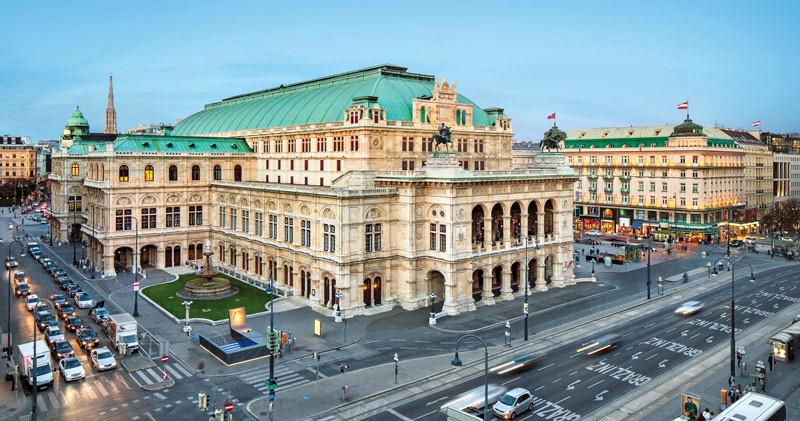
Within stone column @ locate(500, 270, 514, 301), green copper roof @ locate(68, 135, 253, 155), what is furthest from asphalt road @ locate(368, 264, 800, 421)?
green copper roof @ locate(68, 135, 253, 155)

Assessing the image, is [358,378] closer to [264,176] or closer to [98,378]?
[98,378]

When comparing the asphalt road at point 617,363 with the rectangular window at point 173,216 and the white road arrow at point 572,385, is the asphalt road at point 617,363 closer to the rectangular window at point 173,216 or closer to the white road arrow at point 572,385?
the white road arrow at point 572,385

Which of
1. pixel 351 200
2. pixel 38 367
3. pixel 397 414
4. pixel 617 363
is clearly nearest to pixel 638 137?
pixel 351 200

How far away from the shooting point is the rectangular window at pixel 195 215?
3684 inches

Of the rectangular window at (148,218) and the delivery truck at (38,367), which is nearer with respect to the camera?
the delivery truck at (38,367)

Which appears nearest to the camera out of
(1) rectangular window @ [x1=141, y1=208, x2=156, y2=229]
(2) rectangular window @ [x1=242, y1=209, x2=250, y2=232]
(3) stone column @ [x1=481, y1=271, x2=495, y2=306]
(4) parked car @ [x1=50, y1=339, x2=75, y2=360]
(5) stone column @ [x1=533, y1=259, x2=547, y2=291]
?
(4) parked car @ [x1=50, y1=339, x2=75, y2=360]

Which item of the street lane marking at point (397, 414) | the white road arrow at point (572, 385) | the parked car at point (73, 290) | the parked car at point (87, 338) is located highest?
the parked car at point (73, 290)

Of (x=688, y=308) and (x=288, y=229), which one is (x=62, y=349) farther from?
(x=688, y=308)

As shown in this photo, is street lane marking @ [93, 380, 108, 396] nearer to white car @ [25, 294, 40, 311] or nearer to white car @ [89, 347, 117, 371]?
white car @ [89, 347, 117, 371]

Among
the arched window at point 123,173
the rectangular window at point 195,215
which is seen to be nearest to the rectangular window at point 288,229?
the rectangular window at point 195,215

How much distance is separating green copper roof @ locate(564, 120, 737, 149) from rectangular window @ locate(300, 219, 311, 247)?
89639 mm

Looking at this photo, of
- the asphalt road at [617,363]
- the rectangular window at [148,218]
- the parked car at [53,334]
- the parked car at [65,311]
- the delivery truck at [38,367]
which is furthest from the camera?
the rectangular window at [148,218]

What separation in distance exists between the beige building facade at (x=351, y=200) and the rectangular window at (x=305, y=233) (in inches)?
9.0

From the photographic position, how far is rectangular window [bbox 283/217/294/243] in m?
75.4
